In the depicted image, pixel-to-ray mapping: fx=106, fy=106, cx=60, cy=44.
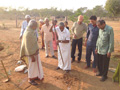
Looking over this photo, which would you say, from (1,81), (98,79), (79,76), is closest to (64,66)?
(79,76)

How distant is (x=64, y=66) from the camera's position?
13.7ft

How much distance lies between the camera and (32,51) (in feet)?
9.71

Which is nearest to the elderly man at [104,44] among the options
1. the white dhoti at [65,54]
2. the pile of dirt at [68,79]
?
the pile of dirt at [68,79]

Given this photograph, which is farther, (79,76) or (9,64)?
(9,64)

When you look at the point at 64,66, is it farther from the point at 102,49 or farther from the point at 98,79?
the point at 102,49

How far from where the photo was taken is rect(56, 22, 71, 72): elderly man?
3812mm

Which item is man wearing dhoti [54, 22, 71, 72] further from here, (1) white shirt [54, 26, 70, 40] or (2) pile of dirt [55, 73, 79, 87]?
(2) pile of dirt [55, 73, 79, 87]

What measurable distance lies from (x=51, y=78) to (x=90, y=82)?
1.33 metres

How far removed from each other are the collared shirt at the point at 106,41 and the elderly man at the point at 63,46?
1107 millimetres

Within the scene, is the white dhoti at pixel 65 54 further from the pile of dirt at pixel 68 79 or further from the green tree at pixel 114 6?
the green tree at pixel 114 6

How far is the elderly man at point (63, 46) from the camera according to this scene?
12.5 ft

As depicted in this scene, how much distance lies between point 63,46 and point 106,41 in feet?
4.84

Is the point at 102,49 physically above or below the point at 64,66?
above

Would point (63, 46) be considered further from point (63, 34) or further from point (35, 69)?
point (35, 69)
